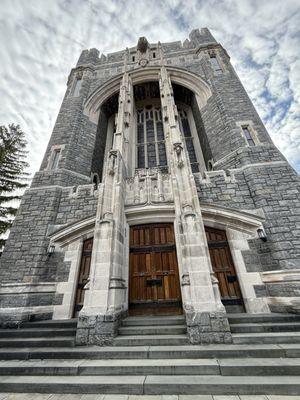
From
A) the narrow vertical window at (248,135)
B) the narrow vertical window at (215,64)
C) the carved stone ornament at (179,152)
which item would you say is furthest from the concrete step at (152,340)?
the narrow vertical window at (215,64)

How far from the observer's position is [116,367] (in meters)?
2.95

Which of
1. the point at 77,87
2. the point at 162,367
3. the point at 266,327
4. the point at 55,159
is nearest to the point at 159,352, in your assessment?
the point at 162,367

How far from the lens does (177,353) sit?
319 centimetres

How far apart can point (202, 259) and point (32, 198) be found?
655cm

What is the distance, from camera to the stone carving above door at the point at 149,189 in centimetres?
608

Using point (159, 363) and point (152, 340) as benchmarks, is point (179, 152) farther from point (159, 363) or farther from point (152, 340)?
point (159, 363)

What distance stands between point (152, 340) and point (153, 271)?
2.04 metres

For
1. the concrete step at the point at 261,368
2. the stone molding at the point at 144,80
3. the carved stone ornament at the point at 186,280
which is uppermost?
the stone molding at the point at 144,80

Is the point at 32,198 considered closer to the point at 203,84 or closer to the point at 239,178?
the point at 239,178

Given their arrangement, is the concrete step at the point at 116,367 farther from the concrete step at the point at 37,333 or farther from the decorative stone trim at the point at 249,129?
the decorative stone trim at the point at 249,129

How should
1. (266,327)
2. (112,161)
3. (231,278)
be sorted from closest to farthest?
(266,327) → (231,278) → (112,161)

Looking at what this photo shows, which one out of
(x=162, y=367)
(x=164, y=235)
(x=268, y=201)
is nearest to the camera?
(x=162, y=367)

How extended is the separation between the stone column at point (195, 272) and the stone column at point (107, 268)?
1625mm

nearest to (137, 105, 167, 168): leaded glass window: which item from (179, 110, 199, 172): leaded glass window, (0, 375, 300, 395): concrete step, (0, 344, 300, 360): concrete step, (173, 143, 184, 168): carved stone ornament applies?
(179, 110, 199, 172): leaded glass window
